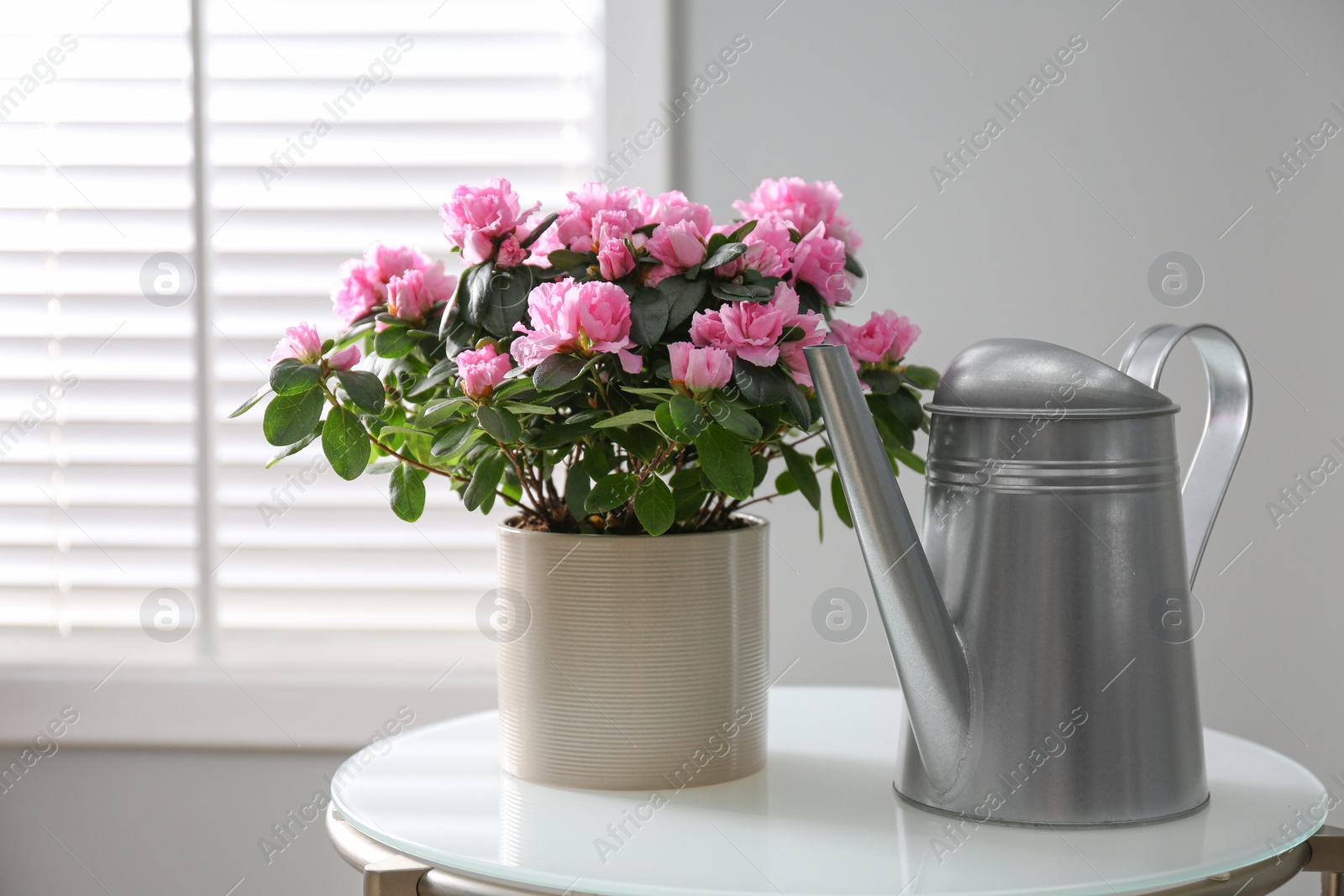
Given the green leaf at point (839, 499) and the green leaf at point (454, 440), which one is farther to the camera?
the green leaf at point (839, 499)

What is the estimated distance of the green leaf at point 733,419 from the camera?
1.84 feet

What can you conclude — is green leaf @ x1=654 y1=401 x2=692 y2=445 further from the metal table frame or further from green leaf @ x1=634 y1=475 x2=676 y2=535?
the metal table frame

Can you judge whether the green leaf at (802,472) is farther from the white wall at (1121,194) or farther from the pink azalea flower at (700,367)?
the white wall at (1121,194)

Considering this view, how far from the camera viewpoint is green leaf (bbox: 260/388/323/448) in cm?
61

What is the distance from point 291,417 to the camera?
61cm

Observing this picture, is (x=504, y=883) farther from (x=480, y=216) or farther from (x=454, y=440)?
(x=480, y=216)

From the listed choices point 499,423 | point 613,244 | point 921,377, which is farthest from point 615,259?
point 921,377

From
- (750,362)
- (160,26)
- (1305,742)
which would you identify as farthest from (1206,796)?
(160,26)

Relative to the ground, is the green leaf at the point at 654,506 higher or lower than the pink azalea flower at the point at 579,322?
lower

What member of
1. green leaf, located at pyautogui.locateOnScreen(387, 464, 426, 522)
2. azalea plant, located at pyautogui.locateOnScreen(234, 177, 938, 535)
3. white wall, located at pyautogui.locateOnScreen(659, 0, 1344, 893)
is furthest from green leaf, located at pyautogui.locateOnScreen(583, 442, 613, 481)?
white wall, located at pyautogui.locateOnScreen(659, 0, 1344, 893)

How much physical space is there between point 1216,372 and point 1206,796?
0.81 ft

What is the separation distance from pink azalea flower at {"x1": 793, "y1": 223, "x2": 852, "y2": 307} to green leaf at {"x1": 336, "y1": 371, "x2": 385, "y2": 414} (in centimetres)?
25

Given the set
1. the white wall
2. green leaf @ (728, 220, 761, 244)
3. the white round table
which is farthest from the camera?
the white wall

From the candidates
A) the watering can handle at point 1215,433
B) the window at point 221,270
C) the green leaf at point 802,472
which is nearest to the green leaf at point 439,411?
the green leaf at point 802,472
